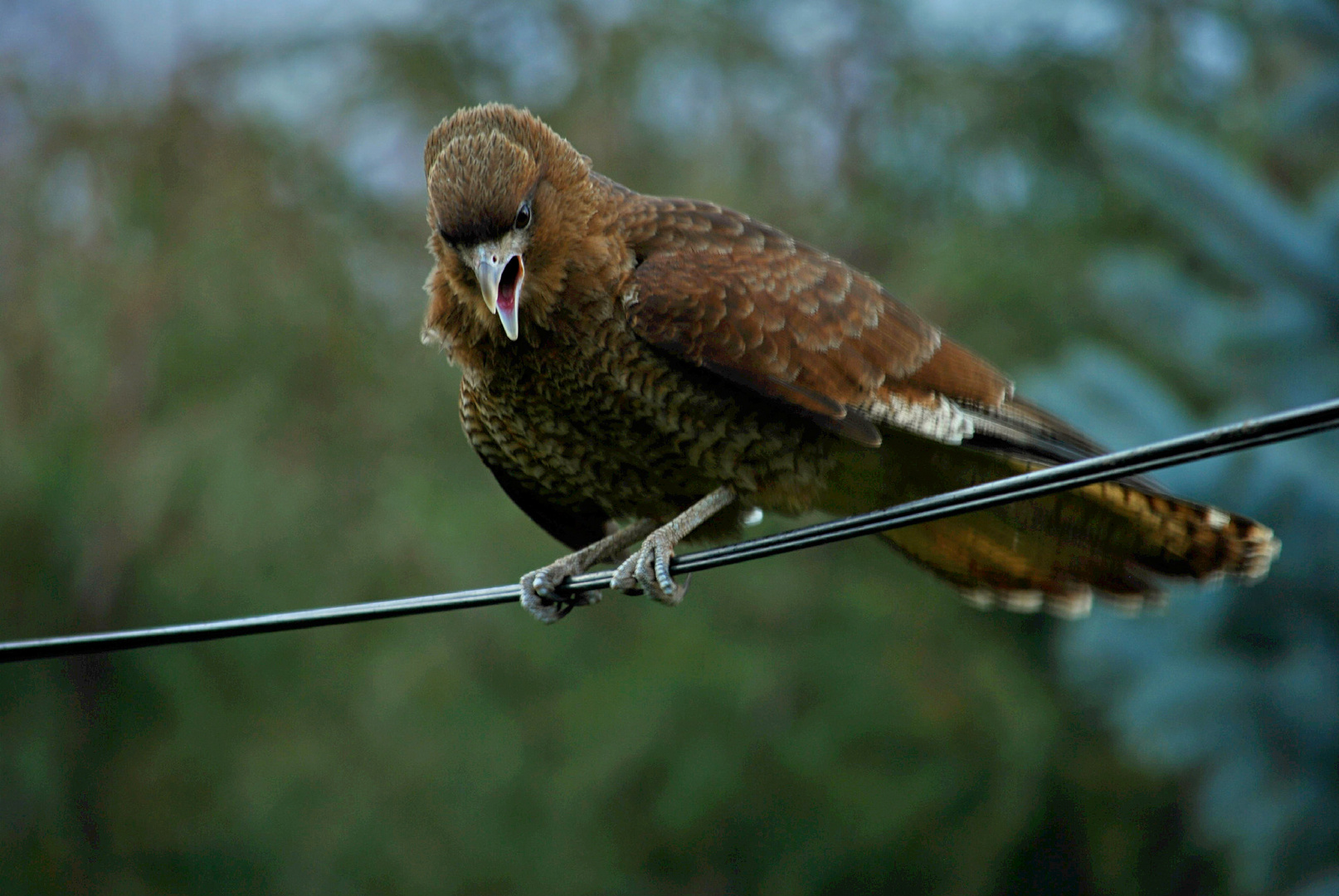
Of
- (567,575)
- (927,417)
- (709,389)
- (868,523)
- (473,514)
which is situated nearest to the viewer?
(868,523)

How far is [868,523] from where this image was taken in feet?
7.80

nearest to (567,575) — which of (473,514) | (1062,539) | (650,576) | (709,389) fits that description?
(650,576)

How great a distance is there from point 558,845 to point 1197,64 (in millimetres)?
7351

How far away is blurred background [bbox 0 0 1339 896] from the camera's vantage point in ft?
26.9

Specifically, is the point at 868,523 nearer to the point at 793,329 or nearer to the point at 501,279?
the point at 793,329

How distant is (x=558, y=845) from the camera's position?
30.0 feet

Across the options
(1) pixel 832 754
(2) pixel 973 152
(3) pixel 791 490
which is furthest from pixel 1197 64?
(3) pixel 791 490

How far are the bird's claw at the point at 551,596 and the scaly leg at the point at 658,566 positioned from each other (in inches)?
7.2

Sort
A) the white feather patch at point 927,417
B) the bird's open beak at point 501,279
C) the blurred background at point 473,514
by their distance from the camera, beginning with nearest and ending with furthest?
the bird's open beak at point 501,279
the white feather patch at point 927,417
the blurred background at point 473,514

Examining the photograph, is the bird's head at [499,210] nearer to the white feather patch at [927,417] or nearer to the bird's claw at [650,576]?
the bird's claw at [650,576]

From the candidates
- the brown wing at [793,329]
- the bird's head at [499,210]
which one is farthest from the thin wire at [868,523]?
the bird's head at [499,210]

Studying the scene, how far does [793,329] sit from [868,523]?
1.13 m

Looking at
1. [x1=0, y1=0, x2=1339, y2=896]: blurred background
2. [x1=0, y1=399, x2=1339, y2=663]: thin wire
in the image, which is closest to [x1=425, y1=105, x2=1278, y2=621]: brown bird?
[x1=0, y1=399, x2=1339, y2=663]: thin wire

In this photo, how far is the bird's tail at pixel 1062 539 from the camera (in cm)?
323
